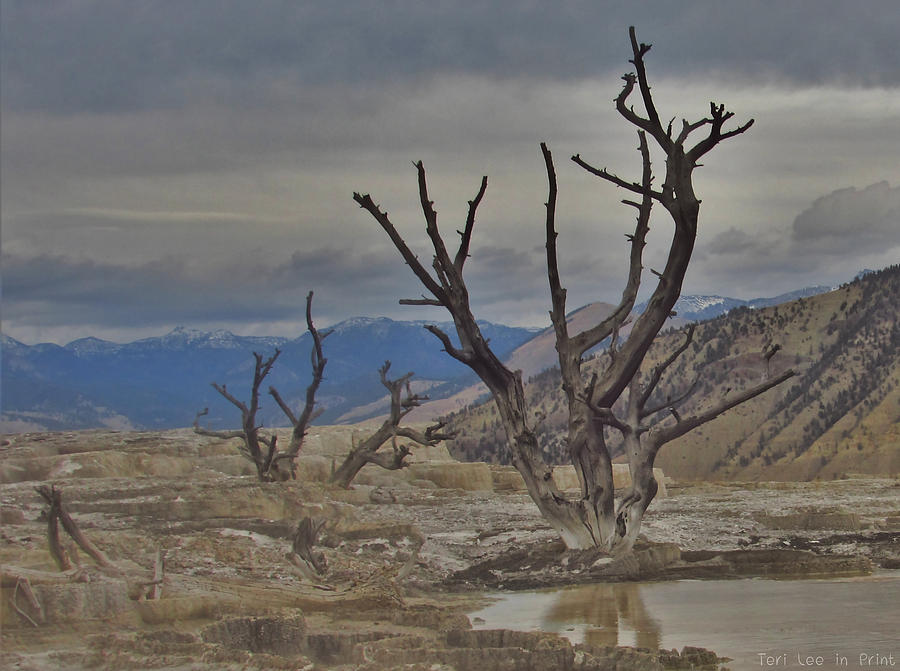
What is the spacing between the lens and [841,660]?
9.90 meters

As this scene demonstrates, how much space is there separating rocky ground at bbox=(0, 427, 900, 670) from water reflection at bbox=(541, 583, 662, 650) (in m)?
0.92

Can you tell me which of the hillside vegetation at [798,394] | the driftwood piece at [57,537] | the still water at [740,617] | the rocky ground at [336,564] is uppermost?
the hillside vegetation at [798,394]

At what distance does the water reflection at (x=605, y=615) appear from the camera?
11750 millimetres

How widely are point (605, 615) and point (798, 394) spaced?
73371mm

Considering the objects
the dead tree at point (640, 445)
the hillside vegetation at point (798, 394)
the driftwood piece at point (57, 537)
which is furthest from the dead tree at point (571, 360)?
the hillside vegetation at point (798, 394)

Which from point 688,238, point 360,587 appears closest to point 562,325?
point 688,238

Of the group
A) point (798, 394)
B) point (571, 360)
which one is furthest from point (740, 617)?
point (798, 394)

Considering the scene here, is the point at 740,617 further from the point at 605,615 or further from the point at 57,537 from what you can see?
the point at 57,537

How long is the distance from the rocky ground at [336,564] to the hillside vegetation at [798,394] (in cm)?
3653

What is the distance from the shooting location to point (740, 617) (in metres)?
12.5

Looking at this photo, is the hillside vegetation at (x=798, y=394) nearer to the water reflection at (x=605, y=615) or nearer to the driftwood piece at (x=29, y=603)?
the water reflection at (x=605, y=615)

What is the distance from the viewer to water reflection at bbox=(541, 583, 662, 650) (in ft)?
38.5

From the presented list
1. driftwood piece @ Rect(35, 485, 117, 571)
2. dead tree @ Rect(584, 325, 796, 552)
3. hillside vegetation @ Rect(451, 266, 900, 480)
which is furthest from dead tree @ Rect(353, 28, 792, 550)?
hillside vegetation @ Rect(451, 266, 900, 480)

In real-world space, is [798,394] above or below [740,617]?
above
